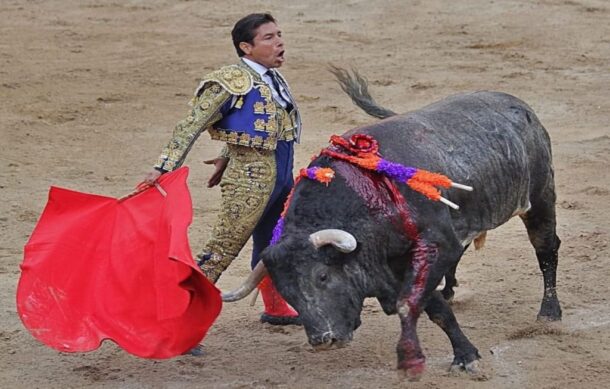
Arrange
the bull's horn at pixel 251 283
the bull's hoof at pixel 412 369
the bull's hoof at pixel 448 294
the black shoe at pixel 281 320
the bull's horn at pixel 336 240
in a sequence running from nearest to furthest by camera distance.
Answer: the bull's horn at pixel 336 240
the bull's hoof at pixel 412 369
the bull's horn at pixel 251 283
the black shoe at pixel 281 320
the bull's hoof at pixel 448 294

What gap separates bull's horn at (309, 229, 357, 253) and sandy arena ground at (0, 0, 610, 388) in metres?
0.89

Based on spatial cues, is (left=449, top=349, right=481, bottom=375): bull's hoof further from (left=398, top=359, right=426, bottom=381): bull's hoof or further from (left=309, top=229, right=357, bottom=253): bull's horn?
(left=309, top=229, right=357, bottom=253): bull's horn

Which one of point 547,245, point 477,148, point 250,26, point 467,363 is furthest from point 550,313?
point 250,26

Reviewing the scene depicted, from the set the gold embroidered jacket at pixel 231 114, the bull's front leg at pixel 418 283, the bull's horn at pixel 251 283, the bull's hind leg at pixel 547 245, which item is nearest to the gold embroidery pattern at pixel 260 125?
the gold embroidered jacket at pixel 231 114

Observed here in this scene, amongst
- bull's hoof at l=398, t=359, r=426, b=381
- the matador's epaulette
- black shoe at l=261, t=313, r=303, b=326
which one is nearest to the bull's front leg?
bull's hoof at l=398, t=359, r=426, b=381

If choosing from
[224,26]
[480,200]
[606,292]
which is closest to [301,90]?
[224,26]

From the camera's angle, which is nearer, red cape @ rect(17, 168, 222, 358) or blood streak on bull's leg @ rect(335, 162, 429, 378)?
blood streak on bull's leg @ rect(335, 162, 429, 378)

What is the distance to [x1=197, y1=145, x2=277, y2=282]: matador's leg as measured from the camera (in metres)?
5.80

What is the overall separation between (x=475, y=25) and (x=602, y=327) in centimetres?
722

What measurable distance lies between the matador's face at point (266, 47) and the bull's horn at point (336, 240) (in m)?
1.05

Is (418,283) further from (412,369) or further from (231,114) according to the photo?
(231,114)

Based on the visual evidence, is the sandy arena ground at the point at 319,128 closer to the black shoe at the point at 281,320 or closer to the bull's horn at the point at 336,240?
the black shoe at the point at 281,320

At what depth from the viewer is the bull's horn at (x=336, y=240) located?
5016mm

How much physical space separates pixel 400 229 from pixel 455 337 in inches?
27.2
